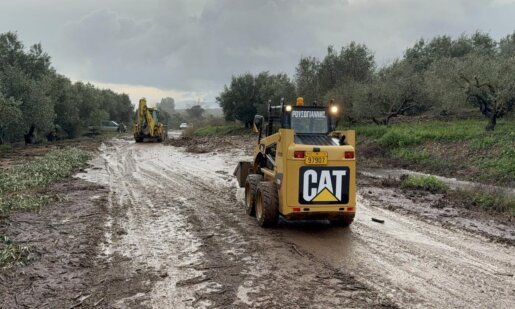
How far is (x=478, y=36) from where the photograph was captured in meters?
50.6

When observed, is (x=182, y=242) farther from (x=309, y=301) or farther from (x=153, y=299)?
(x=309, y=301)

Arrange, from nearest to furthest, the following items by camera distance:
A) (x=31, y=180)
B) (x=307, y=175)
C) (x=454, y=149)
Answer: (x=307, y=175) → (x=31, y=180) → (x=454, y=149)

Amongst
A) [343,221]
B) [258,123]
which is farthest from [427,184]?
[258,123]

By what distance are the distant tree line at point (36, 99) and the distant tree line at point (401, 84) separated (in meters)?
16.8

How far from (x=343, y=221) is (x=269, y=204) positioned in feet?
5.62

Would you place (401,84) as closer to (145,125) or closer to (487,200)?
(487,200)

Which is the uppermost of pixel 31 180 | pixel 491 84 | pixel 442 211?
pixel 491 84

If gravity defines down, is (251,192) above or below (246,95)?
below

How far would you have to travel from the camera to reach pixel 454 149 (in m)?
22.5

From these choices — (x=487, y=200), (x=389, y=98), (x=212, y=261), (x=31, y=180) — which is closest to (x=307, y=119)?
(x=212, y=261)

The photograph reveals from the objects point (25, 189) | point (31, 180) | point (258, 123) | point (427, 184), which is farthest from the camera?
point (427, 184)

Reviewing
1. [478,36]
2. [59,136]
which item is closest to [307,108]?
[59,136]

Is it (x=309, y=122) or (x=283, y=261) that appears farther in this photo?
(x=309, y=122)

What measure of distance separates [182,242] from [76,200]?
18.6 ft
